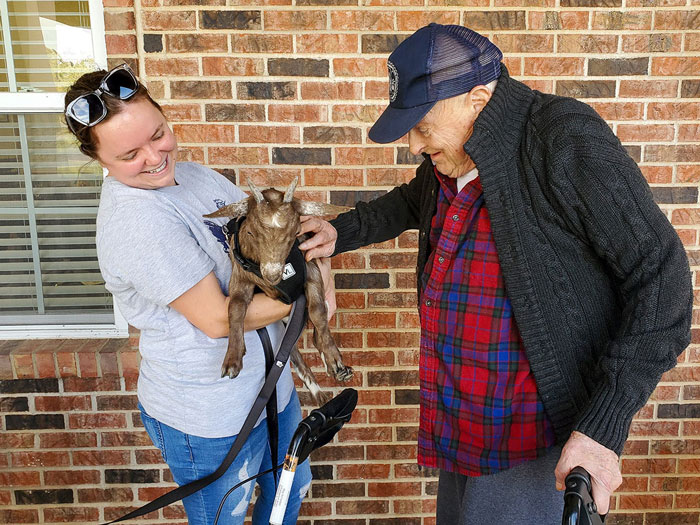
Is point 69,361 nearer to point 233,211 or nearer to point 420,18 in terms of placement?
point 233,211

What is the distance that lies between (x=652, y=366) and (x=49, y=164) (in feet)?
9.89

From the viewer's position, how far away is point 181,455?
2.08 metres

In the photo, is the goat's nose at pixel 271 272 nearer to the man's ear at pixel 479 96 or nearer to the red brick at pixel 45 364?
the man's ear at pixel 479 96

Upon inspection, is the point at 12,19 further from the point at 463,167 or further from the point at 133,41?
the point at 463,167

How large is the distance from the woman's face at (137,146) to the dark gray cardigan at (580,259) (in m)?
1.00

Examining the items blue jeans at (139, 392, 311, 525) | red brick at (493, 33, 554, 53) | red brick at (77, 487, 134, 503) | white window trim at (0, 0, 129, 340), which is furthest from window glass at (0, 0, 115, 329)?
red brick at (493, 33, 554, 53)

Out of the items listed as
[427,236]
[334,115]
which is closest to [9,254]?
[334,115]

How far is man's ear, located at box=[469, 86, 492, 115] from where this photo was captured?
1.68m

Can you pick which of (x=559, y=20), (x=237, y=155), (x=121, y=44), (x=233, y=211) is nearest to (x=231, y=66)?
(x=237, y=155)

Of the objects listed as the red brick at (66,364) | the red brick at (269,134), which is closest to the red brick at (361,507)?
the red brick at (66,364)

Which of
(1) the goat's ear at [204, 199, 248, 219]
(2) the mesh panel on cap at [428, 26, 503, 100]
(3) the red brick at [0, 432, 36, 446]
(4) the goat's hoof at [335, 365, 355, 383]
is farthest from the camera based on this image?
(3) the red brick at [0, 432, 36, 446]

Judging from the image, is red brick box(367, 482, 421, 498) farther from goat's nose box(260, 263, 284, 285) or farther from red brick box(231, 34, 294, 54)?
red brick box(231, 34, 294, 54)

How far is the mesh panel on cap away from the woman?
0.91 meters

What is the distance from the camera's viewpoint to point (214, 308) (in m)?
1.92
